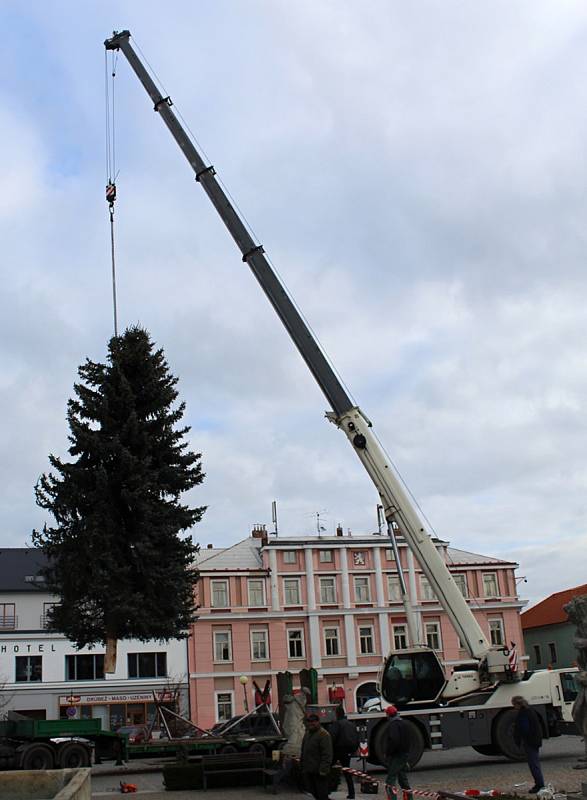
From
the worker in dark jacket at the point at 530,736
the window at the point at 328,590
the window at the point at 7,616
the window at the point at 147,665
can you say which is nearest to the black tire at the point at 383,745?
the worker in dark jacket at the point at 530,736

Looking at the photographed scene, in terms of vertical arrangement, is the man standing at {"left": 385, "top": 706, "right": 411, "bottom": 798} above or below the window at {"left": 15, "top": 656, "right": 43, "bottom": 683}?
below

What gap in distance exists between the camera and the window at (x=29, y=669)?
5028 centimetres

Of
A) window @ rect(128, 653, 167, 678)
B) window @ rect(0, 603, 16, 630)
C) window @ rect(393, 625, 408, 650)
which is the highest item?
window @ rect(0, 603, 16, 630)

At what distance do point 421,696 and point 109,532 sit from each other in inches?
387

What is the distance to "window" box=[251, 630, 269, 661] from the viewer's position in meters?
54.0

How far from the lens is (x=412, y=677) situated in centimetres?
2241

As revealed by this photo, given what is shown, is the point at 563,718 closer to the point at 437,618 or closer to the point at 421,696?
the point at 421,696

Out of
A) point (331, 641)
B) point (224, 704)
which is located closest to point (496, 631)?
point (331, 641)

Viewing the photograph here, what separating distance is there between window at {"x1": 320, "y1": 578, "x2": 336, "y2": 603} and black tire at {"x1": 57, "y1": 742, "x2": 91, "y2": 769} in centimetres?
3242

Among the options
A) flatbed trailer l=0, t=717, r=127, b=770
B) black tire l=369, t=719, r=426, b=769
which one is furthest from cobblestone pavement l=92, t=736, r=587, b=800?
flatbed trailer l=0, t=717, r=127, b=770

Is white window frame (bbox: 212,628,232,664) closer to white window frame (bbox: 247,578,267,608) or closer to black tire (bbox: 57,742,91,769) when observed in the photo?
white window frame (bbox: 247,578,267,608)

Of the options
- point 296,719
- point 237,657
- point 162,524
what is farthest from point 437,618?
point 296,719

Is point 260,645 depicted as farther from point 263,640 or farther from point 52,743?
point 52,743

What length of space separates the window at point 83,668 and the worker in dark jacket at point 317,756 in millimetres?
38811
